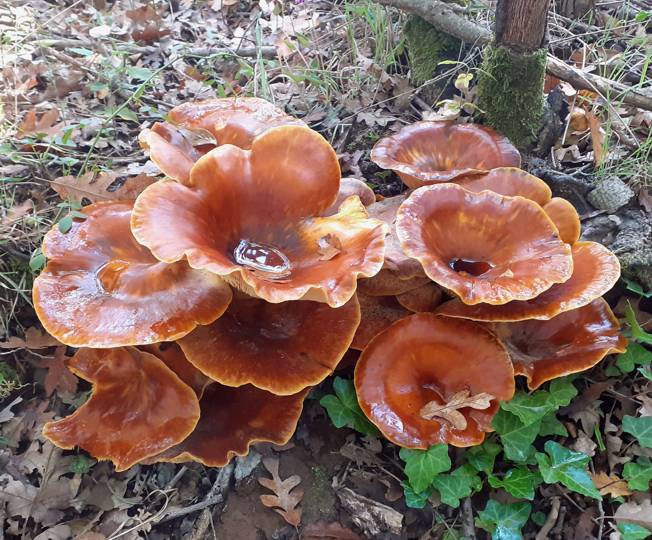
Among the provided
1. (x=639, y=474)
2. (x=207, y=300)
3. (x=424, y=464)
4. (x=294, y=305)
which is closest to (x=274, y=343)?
(x=294, y=305)

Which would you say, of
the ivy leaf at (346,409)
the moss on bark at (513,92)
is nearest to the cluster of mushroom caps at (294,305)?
the ivy leaf at (346,409)

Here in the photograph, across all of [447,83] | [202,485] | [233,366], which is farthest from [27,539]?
[447,83]

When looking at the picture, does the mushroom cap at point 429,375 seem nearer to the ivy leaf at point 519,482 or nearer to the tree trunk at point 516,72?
the ivy leaf at point 519,482

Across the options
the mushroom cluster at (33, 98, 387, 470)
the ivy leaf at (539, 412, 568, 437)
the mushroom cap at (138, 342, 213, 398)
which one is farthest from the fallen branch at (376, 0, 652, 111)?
the mushroom cap at (138, 342, 213, 398)

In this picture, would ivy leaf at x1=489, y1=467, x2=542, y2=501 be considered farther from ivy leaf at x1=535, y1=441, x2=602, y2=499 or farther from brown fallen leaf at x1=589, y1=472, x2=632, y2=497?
brown fallen leaf at x1=589, y1=472, x2=632, y2=497

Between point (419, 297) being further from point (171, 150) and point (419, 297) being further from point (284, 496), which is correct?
point (171, 150)
